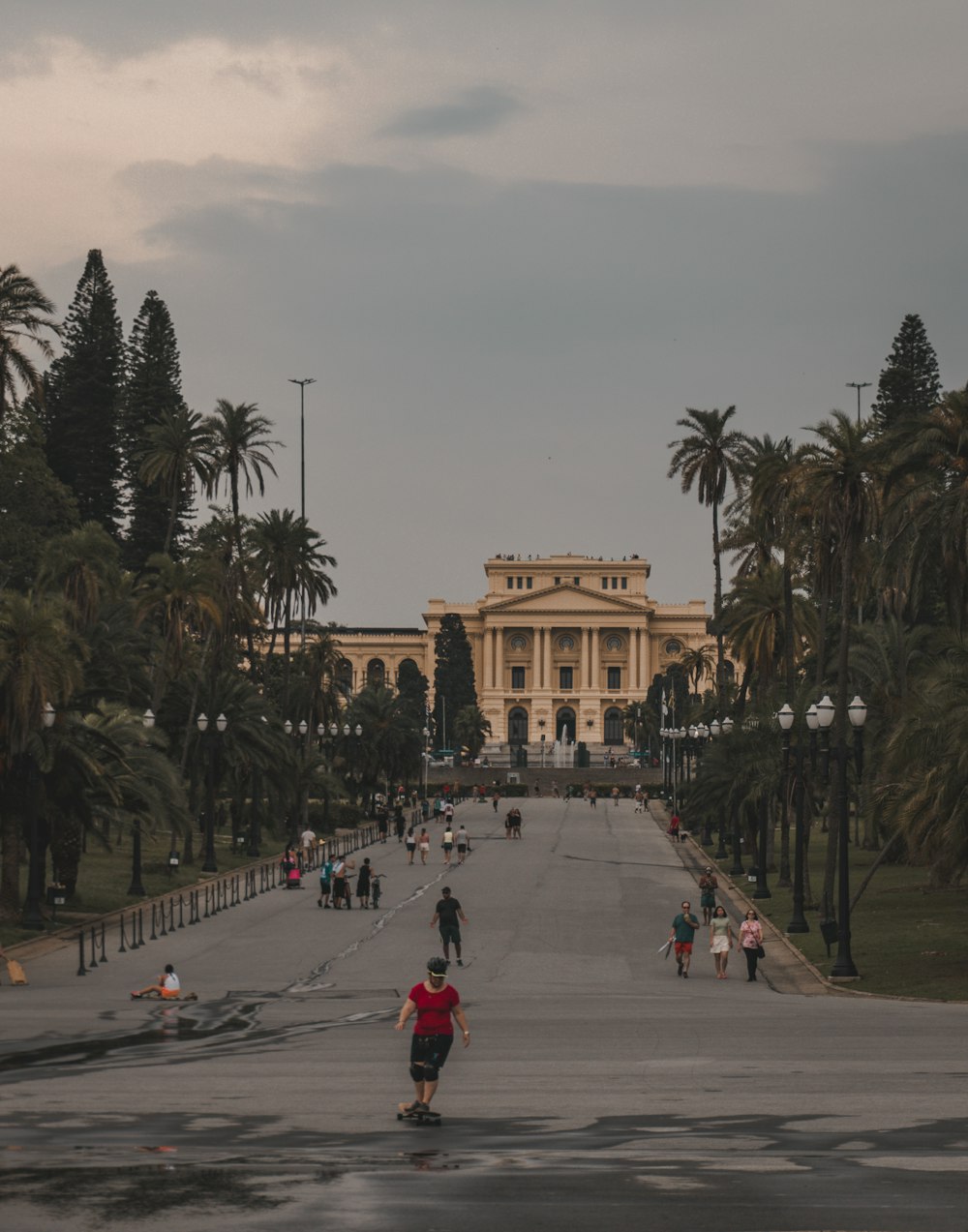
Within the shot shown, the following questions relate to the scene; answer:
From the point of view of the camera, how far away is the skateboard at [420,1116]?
15328mm

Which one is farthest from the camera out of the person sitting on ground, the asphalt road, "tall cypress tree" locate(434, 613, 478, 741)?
"tall cypress tree" locate(434, 613, 478, 741)

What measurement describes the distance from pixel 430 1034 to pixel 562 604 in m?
182

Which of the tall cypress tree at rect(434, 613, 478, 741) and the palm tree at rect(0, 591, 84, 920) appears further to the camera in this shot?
the tall cypress tree at rect(434, 613, 478, 741)

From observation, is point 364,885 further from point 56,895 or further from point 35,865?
point 35,865

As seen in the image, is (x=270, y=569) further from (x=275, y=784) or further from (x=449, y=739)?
(x=449, y=739)

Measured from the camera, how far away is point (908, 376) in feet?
273

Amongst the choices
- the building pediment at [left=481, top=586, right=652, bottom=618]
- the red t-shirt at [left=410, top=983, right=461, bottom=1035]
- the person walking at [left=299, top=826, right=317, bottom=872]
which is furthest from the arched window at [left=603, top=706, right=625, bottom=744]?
the red t-shirt at [left=410, top=983, right=461, bottom=1035]

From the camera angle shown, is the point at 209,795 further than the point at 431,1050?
Yes

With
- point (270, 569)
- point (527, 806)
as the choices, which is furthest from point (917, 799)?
point (527, 806)

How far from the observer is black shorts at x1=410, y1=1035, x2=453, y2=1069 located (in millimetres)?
15398

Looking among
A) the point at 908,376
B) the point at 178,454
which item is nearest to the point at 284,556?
the point at 178,454

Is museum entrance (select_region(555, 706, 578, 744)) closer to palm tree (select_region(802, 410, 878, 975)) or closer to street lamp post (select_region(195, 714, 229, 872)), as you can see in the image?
street lamp post (select_region(195, 714, 229, 872))

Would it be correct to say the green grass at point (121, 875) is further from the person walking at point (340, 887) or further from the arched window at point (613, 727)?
the arched window at point (613, 727)

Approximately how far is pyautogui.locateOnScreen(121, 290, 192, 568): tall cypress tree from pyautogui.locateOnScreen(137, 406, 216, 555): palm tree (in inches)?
768
